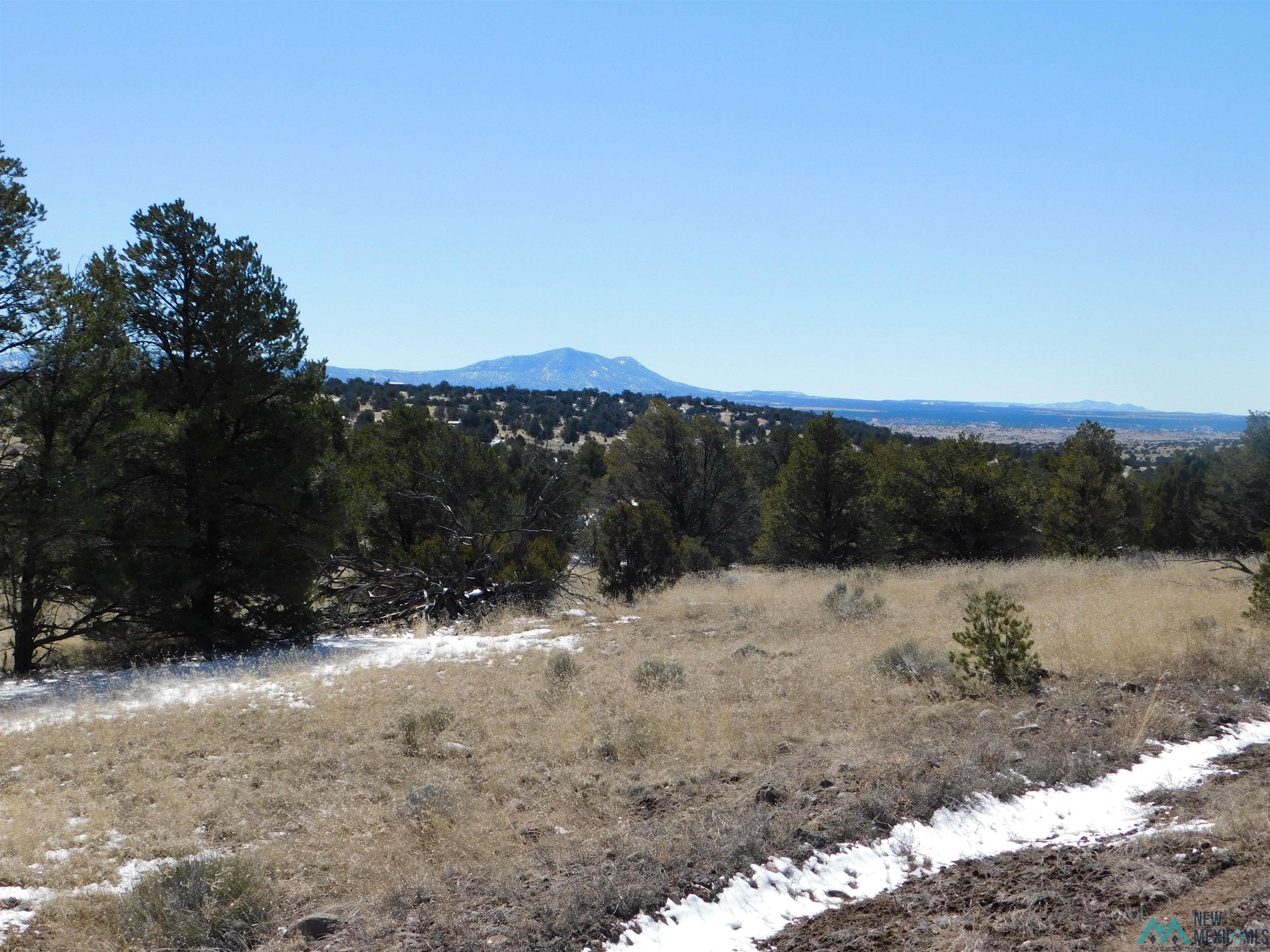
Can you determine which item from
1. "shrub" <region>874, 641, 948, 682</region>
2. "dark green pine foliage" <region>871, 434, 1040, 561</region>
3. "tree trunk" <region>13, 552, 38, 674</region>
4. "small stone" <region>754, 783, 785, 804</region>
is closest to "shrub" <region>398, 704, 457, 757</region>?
"small stone" <region>754, 783, 785, 804</region>

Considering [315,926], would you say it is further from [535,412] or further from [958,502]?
[535,412]

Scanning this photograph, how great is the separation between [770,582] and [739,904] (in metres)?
18.6

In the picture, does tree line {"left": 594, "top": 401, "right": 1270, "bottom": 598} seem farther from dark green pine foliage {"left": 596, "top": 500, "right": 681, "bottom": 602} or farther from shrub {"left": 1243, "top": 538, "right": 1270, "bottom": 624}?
shrub {"left": 1243, "top": 538, "right": 1270, "bottom": 624}

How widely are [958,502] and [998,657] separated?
23101 millimetres

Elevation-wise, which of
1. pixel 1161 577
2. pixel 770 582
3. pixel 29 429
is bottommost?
pixel 770 582

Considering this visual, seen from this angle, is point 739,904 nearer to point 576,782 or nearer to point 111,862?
point 576,782

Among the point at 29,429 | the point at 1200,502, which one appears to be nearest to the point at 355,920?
the point at 29,429

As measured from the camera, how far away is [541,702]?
9.45 meters

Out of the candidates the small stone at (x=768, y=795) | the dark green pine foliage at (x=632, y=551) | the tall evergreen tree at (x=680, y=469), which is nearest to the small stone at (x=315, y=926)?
the small stone at (x=768, y=795)

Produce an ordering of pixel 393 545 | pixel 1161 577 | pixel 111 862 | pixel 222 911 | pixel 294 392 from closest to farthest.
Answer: pixel 222 911, pixel 111 862, pixel 294 392, pixel 1161 577, pixel 393 545

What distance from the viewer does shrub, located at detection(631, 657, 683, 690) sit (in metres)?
9.99

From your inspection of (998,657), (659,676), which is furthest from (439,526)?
(998,657)

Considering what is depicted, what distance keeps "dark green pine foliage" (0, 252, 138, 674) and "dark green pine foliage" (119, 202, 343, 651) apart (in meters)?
0.59

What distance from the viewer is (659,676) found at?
10.3 m
